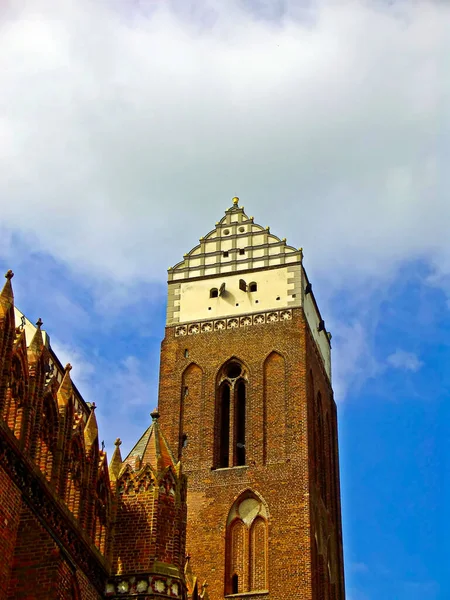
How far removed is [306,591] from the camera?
3353cm

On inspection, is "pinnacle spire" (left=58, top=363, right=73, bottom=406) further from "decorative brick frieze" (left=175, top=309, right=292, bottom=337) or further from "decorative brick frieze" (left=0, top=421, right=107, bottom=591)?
"decorative brick frieze" (left=175, top=309, right=292, bottom=337)

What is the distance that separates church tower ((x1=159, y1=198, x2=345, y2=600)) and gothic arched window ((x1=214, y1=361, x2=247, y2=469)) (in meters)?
0.04

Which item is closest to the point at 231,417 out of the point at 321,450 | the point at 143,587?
the point at 321,450

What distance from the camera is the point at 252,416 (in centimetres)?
3772

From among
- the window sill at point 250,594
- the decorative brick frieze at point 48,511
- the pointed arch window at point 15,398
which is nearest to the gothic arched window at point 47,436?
the decorative brick frieze at point 48,511

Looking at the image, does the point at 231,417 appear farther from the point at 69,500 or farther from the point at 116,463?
the point at 69,500

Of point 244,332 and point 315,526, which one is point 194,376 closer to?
point 244,332

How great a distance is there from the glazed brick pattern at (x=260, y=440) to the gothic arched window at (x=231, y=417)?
0.27m

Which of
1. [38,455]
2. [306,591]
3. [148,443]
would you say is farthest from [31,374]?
[306,591]

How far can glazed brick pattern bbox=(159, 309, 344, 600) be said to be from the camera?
34.6m

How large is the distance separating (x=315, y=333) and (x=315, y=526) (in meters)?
8.32

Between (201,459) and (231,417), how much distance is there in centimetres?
185

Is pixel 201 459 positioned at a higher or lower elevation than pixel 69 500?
higher

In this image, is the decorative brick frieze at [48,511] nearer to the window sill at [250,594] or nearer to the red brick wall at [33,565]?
the red brick wall at [33,565]
